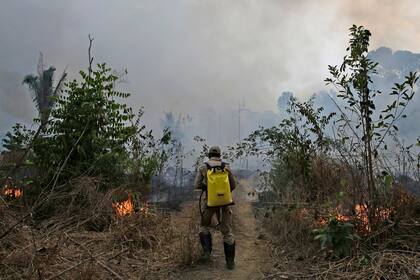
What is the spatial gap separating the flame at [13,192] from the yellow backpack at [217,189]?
3.72 meters

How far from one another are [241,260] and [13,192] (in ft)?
14.5

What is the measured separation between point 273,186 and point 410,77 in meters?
6.37

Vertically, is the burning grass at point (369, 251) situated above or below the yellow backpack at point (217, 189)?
below

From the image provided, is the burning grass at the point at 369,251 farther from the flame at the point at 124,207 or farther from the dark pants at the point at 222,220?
the flame at the point at 124,207

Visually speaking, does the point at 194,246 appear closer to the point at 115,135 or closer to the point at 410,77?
the point at 410,77

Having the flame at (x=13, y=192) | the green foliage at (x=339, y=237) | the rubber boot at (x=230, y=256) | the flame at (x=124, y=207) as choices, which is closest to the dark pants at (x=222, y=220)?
the rubber boot at (x=230, y=256)

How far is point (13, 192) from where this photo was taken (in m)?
7.82

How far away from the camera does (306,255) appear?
6109mm

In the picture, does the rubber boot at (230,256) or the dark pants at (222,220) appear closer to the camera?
the rubber boot at (230,256)

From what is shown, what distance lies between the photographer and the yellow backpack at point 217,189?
623 centimetres

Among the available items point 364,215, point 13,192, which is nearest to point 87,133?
point 13,192

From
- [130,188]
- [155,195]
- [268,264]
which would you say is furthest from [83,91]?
[268,264]

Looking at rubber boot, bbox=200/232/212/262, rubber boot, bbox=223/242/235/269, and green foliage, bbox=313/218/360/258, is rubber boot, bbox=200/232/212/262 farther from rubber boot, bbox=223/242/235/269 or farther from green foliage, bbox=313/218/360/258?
green foliage, bbox=313/218/360/258

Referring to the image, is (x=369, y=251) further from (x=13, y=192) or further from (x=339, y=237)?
(x=13, y=192)
